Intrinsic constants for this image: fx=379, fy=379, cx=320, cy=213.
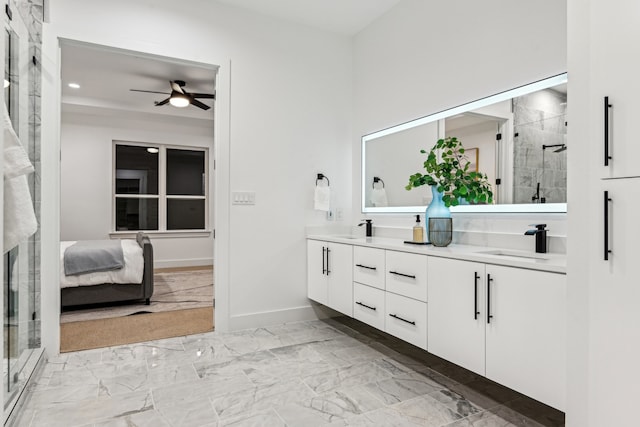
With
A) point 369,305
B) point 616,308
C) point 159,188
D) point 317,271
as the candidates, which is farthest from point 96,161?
point 616,308

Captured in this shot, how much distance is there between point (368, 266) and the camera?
267 cm

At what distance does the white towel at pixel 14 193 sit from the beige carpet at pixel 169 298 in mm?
2432

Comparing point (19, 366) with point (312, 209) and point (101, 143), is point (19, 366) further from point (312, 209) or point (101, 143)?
point (101, 143)

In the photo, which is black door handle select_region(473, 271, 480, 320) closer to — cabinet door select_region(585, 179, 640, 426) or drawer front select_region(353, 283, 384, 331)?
cabinet door select_region(585, 179, 640, 426)

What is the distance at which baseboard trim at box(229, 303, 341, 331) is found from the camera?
319 centimetres

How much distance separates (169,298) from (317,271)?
208 centimetres

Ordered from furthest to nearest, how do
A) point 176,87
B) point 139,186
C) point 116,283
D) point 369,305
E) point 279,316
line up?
point 139,186, point 176,87, point 116,283, point 279,316, point 369,305

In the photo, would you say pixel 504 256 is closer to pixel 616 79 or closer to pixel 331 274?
pixel 616 79

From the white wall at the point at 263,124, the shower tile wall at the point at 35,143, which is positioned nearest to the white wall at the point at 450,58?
the white wall at the point at 263,124

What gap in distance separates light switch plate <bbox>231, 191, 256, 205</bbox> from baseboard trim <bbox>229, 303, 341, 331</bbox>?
954mm

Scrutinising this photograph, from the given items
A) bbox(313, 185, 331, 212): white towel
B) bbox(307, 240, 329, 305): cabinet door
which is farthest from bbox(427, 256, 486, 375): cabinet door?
bbox(313, 185, 331, 212): white towel

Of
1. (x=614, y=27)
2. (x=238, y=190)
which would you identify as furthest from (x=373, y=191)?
(x=614, y=27)

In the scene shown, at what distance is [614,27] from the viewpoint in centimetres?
125

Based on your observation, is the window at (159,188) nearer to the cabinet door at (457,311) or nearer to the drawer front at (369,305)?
the drawer front at (369,305)
